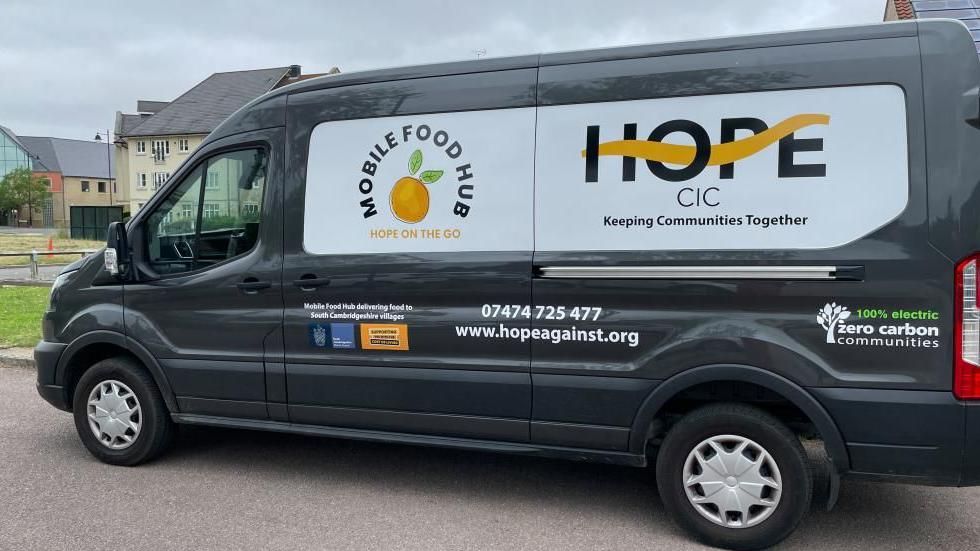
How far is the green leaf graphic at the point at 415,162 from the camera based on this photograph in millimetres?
4168

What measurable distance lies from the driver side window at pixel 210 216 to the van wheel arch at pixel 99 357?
519mm

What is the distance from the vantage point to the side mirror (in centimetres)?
475

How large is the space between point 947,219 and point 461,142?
2.30 m

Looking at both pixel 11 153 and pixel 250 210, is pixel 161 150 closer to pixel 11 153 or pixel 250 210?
pixel 11 153

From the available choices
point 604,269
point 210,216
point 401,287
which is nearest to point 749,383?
point 604,269

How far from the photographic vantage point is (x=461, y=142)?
A: 4070 millimetres

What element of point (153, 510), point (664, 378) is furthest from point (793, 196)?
point (153, 510)

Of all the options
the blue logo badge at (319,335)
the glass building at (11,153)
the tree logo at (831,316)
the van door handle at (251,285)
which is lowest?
the blue logo badge at (319,335)

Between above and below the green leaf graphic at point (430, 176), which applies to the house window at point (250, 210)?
below

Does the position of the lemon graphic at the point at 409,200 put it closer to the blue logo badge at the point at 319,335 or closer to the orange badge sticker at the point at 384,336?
the orange badge sticker at the point at 384,336

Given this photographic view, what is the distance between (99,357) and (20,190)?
8009 centimetres

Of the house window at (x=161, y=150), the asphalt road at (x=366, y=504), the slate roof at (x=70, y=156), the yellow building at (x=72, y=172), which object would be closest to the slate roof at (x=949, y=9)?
the asphalt road at (x=366, y=504)

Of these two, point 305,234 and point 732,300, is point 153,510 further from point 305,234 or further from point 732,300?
point 732,300

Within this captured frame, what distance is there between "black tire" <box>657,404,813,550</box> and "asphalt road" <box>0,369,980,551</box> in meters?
0.18
